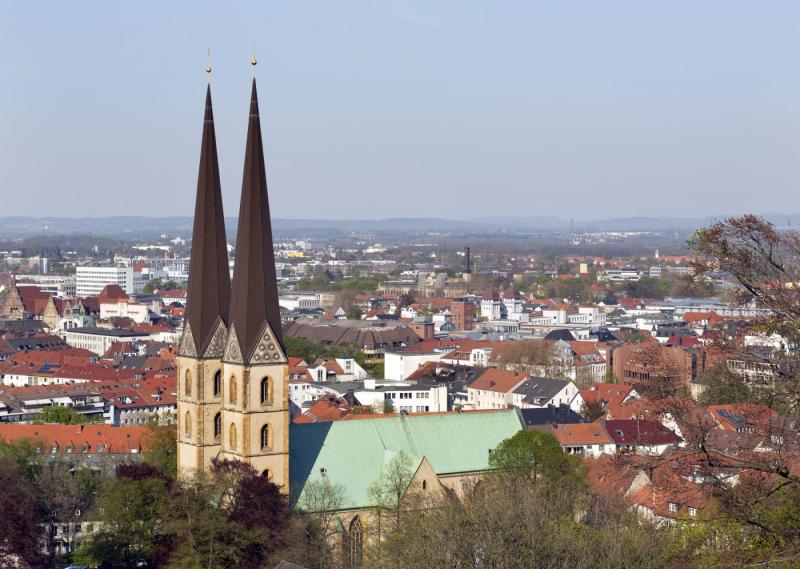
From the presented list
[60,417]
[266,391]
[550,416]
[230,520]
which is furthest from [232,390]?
[60,417]

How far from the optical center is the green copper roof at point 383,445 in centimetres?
5444

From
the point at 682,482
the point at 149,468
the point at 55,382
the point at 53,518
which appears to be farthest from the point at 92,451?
the point at 682,482

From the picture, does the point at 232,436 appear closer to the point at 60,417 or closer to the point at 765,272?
the point at 765,272

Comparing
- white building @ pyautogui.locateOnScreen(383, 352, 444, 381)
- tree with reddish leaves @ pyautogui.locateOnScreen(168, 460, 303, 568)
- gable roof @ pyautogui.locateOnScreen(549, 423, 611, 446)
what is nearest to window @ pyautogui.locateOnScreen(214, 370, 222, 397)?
tree with reddish leaves @ pyautogui.locateOnScreen(168, 460, 303, 568)

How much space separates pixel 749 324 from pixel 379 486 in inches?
1239

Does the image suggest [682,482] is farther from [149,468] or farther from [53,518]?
[53,518]

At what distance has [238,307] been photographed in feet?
169

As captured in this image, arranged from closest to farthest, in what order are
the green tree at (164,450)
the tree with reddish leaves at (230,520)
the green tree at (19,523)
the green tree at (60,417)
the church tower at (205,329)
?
the tree with reddish leaves at (230,520) → the green tree at (19,523) → the church tower at (205,329) → the green tree at (164,450) → the green tree at (60,417)

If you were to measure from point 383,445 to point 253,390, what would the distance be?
7.28m

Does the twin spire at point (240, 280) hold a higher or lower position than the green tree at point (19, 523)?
higher

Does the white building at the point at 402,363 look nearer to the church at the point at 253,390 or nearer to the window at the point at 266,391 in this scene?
the church at the point at 253,390

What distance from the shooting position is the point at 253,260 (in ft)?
168

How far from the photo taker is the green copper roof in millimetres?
54438

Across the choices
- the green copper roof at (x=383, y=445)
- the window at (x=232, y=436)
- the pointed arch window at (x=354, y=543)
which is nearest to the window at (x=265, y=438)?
the window at (x=232, y=436)
